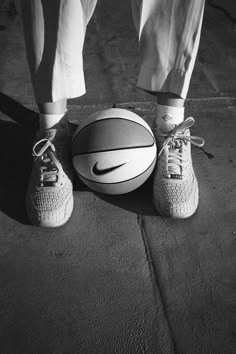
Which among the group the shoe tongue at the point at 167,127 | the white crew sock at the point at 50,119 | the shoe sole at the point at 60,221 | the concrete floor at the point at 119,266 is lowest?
the concrete floor at the point at 119,266

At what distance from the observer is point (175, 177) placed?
1.86 m

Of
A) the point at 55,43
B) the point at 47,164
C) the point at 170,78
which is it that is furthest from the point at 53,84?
the point at 170,78

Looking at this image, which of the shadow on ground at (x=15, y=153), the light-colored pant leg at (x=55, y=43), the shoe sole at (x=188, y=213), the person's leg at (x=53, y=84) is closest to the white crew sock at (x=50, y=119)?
the person's leg at (x=53, y=84)

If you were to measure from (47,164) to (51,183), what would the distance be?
12 cm

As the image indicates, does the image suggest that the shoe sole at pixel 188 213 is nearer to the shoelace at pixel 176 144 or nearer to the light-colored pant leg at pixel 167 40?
the shoelace at pixel 176 144

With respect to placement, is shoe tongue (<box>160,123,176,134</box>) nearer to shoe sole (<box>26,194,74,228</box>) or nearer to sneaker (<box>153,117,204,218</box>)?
sneaker (<box>153,117,204,218</box>)

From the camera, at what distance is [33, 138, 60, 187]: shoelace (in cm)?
182

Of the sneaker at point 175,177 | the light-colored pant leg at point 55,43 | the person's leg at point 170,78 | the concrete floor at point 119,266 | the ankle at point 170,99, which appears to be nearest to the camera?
the concrete floor at point 119,266

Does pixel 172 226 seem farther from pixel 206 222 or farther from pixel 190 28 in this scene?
pixel 190 28

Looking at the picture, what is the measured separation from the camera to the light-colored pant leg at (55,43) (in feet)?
5.11

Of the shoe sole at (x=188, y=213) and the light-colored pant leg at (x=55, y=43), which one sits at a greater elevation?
the light-colored pant leg at (x=55, y=43)

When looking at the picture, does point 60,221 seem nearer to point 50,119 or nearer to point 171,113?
point 50,119

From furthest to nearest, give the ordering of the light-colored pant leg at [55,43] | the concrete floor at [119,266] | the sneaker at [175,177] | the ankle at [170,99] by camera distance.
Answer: the ankle at [170,99]
the sneaker at [175,177]
the light-colored pant leg at [55,43]
the concrete floor at [119,266]

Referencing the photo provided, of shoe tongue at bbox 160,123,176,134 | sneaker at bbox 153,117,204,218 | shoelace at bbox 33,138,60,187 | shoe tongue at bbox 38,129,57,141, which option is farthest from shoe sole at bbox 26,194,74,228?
shoe tongue at bbox 160,123,176,134
